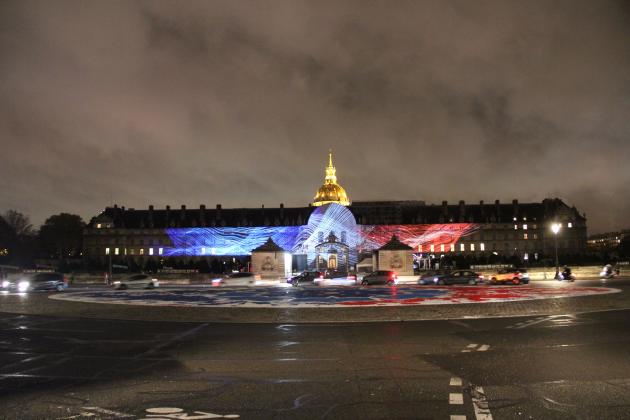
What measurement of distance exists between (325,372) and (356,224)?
110745mm

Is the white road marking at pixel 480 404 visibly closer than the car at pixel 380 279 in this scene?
Yes

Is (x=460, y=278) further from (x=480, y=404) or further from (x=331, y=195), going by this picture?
(x=331, y=195)

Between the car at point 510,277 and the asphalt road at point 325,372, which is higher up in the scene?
the car at point 510,277

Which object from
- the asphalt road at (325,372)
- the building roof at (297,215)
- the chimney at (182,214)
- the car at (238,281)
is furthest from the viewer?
the chimney at (182,214)

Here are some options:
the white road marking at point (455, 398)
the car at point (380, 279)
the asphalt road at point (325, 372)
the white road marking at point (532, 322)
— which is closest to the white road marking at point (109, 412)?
the asphalt road at point (325, 372)

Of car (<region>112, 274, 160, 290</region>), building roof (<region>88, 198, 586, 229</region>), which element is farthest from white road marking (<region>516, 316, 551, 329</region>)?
building roof (<region>88, 198, 586, 229</region>)

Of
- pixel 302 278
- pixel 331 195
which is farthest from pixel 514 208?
pixel 302 278

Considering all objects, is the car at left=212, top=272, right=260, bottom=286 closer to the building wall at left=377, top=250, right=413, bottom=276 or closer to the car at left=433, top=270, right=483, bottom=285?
the building wall at left=377, top=250, right=413, bottom=276

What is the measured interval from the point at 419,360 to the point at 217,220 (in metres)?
143

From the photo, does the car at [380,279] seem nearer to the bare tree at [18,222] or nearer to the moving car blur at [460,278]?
the moving car blur at [460,278]

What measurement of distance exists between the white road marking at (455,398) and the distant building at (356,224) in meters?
105

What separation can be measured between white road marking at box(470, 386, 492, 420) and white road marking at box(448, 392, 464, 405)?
0.66 ft

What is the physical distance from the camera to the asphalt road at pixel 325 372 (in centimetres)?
Answer: 902

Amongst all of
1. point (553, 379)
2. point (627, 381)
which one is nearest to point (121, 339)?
point (553, 379)
